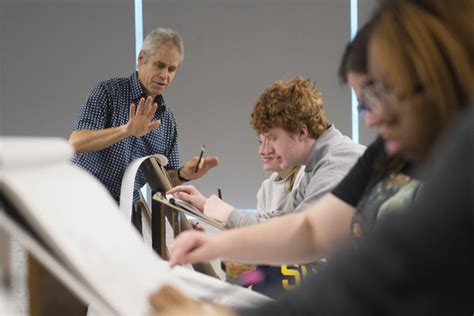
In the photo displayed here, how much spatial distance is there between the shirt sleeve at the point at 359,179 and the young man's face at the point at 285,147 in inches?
46.4

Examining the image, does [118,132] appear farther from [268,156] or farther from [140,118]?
[268,156]

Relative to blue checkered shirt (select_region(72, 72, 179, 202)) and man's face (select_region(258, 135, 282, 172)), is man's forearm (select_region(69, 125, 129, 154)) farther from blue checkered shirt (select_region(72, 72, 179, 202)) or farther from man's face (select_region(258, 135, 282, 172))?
man's face (select_region(258, 135, 282, 172))

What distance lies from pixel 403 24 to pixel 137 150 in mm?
2311

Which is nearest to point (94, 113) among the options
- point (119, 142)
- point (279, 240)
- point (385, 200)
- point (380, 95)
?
point (119, 142)

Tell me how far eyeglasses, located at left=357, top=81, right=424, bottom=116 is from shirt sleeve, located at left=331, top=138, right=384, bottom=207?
28 cm

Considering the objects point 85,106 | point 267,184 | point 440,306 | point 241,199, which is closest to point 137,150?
point 85,106

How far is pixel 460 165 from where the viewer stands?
2.28 feet

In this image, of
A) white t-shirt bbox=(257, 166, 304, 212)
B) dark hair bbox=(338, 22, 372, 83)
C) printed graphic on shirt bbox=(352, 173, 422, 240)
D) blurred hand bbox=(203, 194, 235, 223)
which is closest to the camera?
dark hair bbox=(338, 22, 372, 83)

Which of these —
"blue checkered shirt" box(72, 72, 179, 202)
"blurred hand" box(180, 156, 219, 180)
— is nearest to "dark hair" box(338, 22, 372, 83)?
"blurred hand" box(180, 156, 219, 180)

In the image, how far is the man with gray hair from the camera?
2.88 metres

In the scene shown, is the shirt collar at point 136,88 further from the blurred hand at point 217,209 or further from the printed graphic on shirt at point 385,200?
the printed graphic on shirt at point 385,200

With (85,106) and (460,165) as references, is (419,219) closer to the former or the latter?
(460,165)

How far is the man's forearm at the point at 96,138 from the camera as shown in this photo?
2840 millimetres

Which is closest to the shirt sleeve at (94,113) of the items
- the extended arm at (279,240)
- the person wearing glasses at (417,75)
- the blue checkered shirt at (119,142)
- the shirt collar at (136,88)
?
the blue checkered shirt at (119,142)
